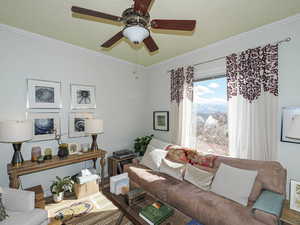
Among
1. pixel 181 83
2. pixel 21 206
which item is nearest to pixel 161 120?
pixel 181 83

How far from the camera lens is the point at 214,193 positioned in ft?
6.70

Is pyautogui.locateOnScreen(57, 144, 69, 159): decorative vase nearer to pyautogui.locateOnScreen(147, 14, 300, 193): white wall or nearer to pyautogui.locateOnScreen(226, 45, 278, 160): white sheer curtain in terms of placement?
pyautogui.locateOnScreen(226, 45, 278, 160): white sheer curtain

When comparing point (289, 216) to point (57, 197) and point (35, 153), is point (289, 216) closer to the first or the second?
point (57, 197)

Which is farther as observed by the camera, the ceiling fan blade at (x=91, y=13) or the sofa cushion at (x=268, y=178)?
the sofa cushion at (x=268, y=178)

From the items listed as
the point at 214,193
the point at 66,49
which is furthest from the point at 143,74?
the point at 214,193

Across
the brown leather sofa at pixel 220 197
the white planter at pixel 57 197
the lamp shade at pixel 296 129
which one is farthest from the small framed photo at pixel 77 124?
the lamp shade at pixel 296 129

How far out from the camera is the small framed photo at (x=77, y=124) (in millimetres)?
2942

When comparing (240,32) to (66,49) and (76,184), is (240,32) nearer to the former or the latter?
(66,49)

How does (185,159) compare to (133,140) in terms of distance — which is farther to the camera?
(133,140)

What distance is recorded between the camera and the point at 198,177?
2.30 meters

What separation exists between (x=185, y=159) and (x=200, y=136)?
68 cm

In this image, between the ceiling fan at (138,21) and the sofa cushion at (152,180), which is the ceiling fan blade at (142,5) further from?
the sofa cushion at (152,180)

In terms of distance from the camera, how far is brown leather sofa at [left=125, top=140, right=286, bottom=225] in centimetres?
158

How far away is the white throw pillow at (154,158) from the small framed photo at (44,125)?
1.74m
